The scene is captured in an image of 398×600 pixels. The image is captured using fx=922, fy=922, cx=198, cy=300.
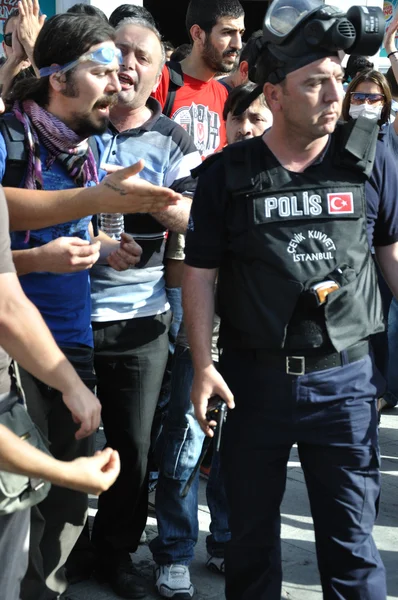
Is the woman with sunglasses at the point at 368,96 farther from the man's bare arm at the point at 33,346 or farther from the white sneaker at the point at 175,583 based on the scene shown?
the man's bare arm at the point at 33,346

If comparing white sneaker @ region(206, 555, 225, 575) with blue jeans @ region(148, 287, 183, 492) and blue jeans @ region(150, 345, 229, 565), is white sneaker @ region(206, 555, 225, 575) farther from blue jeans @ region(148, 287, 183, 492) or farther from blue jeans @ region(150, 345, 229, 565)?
blue jeans @ region(148, 287, 183, 492)

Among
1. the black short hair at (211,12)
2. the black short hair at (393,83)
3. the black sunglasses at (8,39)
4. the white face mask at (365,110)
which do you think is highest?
the black short hair at (211,12)

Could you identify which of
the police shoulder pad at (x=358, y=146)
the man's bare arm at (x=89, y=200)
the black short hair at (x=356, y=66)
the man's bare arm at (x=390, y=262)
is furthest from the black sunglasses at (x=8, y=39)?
the man's bare arm at (x=390, y=262)

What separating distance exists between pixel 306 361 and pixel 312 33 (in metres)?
Result: 1.02

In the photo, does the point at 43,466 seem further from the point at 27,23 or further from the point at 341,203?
the point at 27,23

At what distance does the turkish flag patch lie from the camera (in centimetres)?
289

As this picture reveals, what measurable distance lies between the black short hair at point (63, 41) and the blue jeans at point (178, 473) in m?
1.21

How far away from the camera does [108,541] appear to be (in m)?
3.79

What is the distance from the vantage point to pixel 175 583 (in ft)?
12.1

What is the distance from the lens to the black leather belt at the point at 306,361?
291 centimetres

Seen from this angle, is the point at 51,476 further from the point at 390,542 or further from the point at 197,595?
the point at 390,542

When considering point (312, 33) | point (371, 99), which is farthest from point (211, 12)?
point (312, 33)

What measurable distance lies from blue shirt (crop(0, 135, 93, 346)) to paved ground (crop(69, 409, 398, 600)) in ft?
3.79

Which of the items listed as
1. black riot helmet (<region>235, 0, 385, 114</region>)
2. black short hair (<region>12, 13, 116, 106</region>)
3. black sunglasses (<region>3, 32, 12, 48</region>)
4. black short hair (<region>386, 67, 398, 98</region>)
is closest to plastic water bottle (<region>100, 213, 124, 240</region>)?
black short hair (<region>12, 13, 116, 106</region>)
